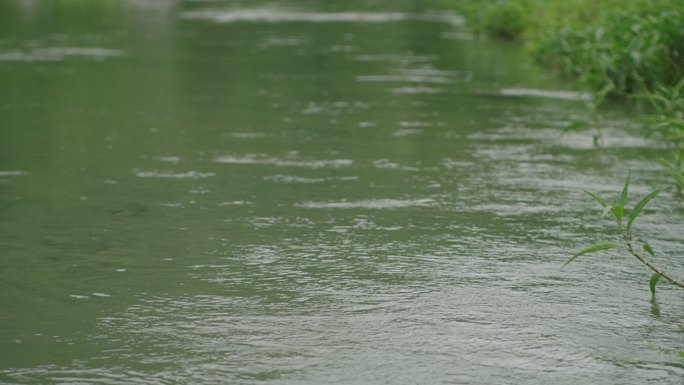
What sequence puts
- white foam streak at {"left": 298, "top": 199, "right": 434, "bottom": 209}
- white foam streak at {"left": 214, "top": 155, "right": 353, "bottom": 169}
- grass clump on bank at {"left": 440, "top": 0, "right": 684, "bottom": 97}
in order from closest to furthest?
white foam streak at {"left": 298, "top": 199, "right": 434, "bottom": 209}, white foam streak at {"left": 214, "top": 155, "right": 353, "bottom": 169}, grass clump on bank at {"left": 440, "top": 0, "right": 684, "bottom": 97}

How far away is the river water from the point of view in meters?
5.03

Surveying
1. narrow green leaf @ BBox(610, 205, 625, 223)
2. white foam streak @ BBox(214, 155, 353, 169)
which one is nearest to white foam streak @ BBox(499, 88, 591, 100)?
white foam streak @ BBox(214, 155, 353, 169)

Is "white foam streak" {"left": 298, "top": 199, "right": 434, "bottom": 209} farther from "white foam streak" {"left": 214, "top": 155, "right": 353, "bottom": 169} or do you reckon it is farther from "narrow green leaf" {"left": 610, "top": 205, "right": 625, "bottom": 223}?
"narrow green leaf" {"left": 610, "top": 205, "right": 625, "bottom": 223}

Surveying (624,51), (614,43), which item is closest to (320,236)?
(624,51)

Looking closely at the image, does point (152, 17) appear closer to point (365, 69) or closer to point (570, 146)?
point (365, 69)

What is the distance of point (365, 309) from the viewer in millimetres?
5664

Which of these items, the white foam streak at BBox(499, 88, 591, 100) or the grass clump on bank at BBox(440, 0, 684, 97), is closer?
the grass clump on bank at BBox(440, 0, 684, 97)

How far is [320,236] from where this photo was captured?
7.23 meters

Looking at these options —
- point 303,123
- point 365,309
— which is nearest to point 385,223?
point 365,309

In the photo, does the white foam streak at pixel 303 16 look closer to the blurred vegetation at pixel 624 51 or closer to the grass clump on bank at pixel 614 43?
the grass clump on bank at pixel 614 43

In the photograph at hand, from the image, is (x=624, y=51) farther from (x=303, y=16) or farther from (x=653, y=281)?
(x=303, y=16)

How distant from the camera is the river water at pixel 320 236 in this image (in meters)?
5.03

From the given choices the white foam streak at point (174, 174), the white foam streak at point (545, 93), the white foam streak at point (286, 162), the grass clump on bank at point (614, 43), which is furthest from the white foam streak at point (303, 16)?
the white foam streak at point (174, 174)

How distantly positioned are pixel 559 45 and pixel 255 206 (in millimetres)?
10328
